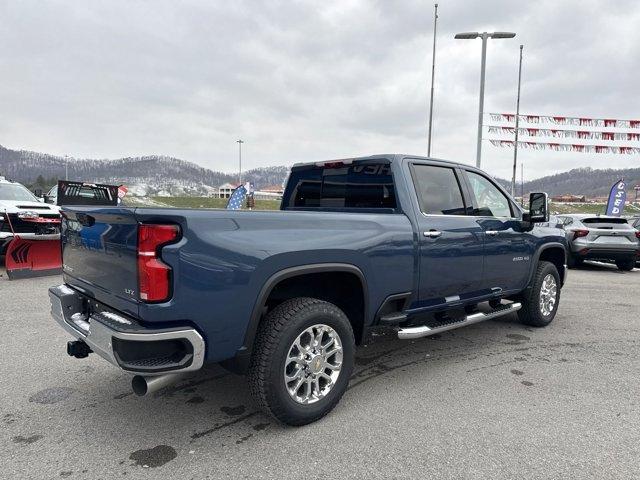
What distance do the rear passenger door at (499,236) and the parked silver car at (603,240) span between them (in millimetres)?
6685

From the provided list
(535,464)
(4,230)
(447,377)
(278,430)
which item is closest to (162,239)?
(278,430)

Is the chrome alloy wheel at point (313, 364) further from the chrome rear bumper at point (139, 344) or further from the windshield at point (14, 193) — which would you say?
the windshield at point (14, 193)

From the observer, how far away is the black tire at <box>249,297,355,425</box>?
9.27 ft

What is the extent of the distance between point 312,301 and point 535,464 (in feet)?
5.30

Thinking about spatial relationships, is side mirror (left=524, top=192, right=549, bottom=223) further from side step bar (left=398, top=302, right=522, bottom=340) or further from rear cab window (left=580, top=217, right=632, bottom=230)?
rear cab window (left=580, top=217, right=632, bottom=230)

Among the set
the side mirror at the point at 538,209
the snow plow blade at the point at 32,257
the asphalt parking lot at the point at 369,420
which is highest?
the side mirror at the point at 538,209

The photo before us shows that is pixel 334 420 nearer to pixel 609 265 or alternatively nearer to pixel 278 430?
pixel 278 430

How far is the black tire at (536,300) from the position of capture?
17.4ft

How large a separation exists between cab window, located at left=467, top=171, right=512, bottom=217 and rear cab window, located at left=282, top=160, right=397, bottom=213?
1.11 meters

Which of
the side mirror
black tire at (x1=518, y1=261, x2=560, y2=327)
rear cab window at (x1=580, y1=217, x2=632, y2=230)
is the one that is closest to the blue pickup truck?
the side mirror

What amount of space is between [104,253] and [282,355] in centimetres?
126

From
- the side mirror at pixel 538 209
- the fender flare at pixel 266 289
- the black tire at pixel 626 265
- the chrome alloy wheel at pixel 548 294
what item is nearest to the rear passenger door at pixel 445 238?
the side mirror at pixel 538 209

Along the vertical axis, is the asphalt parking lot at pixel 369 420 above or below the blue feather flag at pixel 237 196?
below

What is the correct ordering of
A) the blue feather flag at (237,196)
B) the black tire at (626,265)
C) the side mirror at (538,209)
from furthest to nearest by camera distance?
the blue feather flag at (237,196) → the black tire at (626,265) → the side mirror at (538,209)
